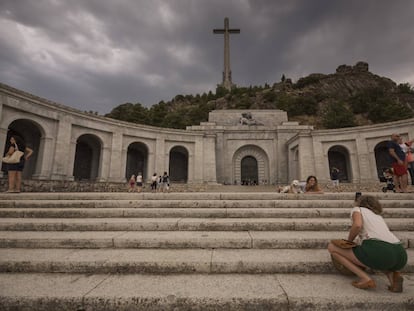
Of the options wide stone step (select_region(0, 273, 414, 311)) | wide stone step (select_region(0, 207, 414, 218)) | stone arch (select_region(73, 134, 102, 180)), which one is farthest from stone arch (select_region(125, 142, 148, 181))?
wide stone step (select_region(0, 273, 414, 311))

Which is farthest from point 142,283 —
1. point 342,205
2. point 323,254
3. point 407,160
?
point 407,160

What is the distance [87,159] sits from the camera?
22141 millimetres

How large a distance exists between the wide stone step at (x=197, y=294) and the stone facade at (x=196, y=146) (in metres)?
15.6

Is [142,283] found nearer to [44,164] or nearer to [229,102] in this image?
[44,164]

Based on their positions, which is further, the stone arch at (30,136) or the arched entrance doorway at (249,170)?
the arched entrance doorway at (249,170)

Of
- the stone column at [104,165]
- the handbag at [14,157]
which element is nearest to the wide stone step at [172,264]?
the handbag at [14,157]

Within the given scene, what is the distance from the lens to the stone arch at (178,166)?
2631 centimetres

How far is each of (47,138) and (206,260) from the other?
59.2 ft

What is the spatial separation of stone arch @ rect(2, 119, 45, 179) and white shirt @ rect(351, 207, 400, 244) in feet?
63.8

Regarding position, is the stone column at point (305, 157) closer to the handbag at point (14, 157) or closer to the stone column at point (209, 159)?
the stone column at point (209, 159)

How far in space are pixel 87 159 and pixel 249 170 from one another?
1819 centimetres

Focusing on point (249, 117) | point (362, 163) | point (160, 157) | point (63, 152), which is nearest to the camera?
point (63, 152)

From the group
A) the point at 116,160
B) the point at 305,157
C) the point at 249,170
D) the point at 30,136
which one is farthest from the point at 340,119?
the point at 30,136

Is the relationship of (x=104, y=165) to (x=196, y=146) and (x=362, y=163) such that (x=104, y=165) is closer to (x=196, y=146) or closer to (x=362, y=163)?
(x=196, y=146)
